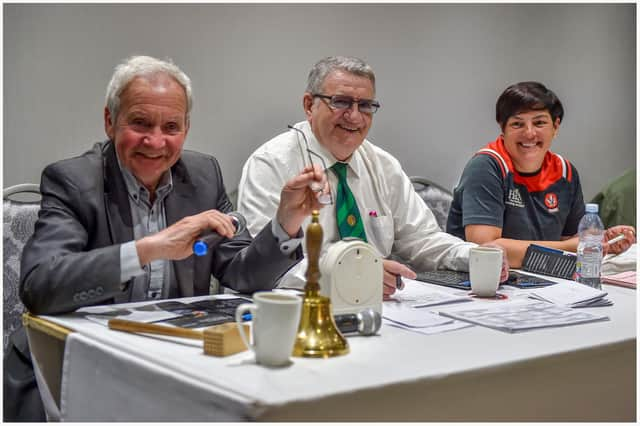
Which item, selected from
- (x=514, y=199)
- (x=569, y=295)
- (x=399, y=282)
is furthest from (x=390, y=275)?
(x=514, y=199)

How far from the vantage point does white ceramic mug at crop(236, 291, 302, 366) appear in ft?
4.25

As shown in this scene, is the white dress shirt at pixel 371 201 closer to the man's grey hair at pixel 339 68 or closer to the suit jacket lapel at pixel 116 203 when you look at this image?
the man's grey hair at pixel 339 68

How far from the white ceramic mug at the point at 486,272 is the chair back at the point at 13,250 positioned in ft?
4.36

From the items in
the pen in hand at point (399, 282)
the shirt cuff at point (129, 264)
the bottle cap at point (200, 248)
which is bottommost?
the pen in hand at point (399, 282)

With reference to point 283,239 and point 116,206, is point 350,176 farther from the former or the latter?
point 116,206

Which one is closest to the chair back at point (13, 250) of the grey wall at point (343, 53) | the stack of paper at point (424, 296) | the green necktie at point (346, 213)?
the grey wall at point (343, 53)

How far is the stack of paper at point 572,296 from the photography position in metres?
1.96

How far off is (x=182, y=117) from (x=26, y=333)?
679mm

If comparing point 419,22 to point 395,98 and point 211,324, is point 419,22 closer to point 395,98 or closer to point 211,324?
point 395,98

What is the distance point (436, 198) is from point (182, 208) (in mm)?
1723

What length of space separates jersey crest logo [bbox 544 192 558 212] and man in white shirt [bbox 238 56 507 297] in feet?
1.84

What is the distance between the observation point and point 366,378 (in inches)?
49.1

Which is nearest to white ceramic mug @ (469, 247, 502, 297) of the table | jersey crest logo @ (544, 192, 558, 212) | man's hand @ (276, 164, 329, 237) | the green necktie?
the table

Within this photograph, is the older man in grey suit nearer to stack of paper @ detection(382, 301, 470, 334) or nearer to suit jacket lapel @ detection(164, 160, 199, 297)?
suit jacket lapel @ detection(164, 160, 199, 297)
